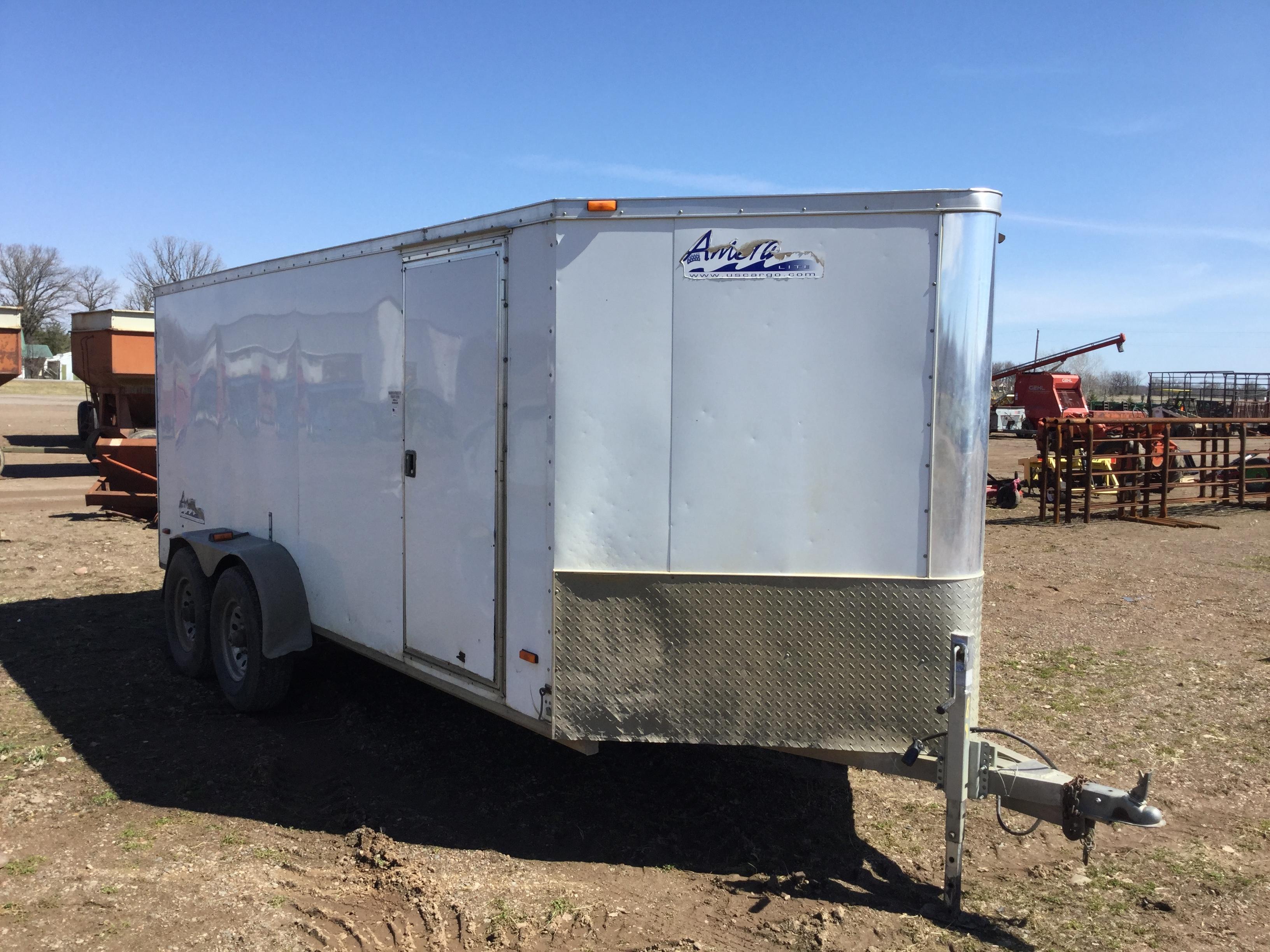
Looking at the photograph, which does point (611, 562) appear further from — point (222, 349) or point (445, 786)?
point (222, 349)

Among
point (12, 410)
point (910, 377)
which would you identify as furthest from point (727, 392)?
point (12, 410)

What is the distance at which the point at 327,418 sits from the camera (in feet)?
18.8

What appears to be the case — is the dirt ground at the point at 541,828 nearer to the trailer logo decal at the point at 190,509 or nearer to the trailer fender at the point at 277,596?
the trailer fender at the point at 277,596

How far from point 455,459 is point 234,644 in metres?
2.66

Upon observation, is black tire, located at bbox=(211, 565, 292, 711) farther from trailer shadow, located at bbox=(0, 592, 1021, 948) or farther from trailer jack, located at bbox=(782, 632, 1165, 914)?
trailer jack, located at bbox=(782, 632, 1165, 914)

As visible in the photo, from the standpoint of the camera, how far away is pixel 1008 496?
1766cm

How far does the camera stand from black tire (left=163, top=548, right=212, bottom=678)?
6.62 meters

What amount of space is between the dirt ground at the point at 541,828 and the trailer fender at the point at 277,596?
0.57 meters

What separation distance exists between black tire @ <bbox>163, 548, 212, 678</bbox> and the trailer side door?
2297 mm

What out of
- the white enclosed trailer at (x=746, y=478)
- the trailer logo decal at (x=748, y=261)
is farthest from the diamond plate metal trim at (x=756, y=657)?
the trailer logo decal at (x=748, y=261)

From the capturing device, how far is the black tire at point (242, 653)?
5.96m

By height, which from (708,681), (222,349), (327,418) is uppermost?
(222,349)

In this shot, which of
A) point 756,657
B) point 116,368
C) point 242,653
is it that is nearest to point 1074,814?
point 756,657

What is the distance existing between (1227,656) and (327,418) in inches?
288
